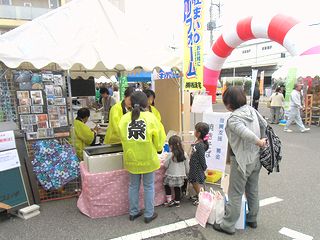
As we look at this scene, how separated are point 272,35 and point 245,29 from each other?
1.04 metres

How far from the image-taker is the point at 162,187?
12.5ft

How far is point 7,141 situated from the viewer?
3.51 metres

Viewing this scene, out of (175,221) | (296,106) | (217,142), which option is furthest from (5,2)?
(175,221)

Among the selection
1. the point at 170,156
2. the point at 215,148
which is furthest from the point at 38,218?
the point at 215,148

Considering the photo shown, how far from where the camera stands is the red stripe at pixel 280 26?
281 inches

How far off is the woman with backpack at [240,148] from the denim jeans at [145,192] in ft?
3.17

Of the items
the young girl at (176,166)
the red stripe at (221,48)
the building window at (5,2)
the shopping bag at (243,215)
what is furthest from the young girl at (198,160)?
the building window at (5,2)

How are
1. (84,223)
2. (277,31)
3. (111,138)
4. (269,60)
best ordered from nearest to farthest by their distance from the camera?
(84,223) < (111,138) < (277,31) < (269,60)

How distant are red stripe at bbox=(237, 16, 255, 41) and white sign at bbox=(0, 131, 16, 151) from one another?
24.7ft

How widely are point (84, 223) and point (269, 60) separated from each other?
32061 mm

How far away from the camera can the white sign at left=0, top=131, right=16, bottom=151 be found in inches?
136

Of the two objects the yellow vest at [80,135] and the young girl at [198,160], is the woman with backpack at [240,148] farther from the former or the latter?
the yellow vest at [80,135]

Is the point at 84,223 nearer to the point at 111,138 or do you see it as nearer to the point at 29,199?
the point at 29,199

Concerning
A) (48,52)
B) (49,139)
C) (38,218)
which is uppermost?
(48,52)
